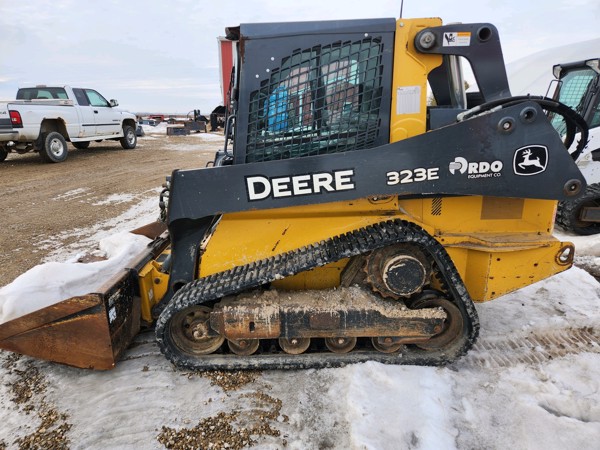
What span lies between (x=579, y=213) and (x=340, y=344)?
513cm

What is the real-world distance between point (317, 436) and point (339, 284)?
1071 millimetres

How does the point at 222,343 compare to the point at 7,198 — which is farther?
the point at 7,198

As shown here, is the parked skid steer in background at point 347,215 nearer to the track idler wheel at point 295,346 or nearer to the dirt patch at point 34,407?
the track idler wheel at point 295,346

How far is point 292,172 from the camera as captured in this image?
2645mm

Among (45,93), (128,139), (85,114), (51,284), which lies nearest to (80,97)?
(85,114)

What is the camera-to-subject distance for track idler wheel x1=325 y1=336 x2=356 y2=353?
118 inches

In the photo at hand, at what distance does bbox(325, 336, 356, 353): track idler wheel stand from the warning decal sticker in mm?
2095

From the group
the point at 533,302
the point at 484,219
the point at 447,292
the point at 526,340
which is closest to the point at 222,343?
the point at 447,292

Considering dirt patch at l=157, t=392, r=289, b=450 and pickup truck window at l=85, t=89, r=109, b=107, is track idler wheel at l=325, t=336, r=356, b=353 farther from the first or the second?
pickup truck window at l=85, t=89, r=109, b=107

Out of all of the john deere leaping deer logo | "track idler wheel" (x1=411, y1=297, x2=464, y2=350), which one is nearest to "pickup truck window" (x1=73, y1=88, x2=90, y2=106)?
"track idler wheel" (x1=411, y1=297, x2=464, y2=350)

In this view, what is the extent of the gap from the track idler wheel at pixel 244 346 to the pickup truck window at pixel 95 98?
12203 millimetres

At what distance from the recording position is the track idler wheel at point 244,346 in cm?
299

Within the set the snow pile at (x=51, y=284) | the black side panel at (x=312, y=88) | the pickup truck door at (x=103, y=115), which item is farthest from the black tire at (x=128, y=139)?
the black side panel at (x=312, y=88)

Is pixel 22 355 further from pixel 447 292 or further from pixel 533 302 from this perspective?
pixel 533 302
